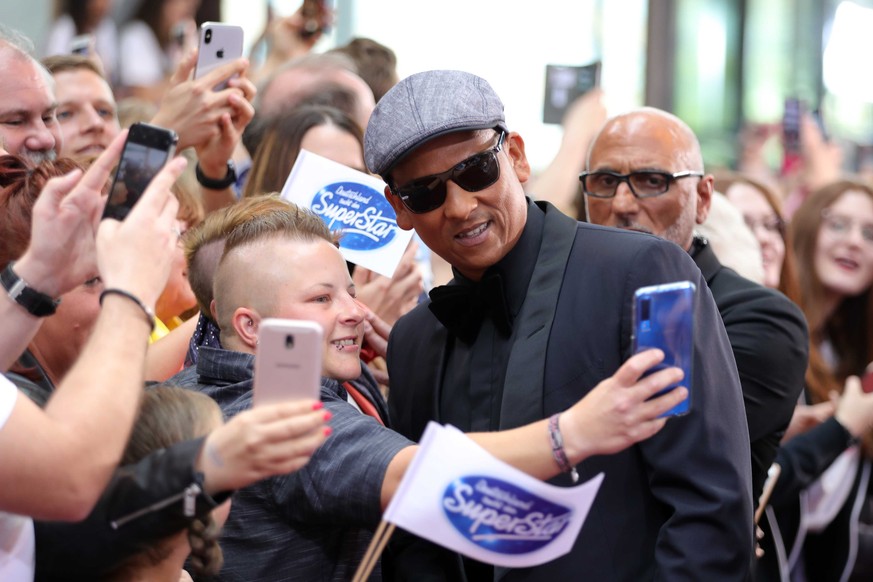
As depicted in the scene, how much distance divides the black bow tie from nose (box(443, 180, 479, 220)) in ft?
0.49

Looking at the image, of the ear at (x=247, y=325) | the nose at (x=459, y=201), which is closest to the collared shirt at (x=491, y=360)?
the nose at (x=459, y=201)

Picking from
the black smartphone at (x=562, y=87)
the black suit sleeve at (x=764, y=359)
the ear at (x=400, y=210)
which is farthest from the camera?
the black smartphone at (x=562, y=87)

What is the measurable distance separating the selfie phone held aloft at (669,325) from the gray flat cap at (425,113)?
642 millimetres

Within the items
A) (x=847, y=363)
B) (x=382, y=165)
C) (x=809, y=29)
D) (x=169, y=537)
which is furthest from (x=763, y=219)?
(x=809, y=29)

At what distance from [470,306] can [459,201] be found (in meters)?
0.25

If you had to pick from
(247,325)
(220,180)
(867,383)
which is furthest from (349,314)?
(867,383)

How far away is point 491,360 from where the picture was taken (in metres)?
2.54

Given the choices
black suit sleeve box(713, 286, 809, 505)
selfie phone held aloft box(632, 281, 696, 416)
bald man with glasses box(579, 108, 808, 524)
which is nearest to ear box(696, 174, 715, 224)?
bald man with glasses box(579, 108, 808, 524)

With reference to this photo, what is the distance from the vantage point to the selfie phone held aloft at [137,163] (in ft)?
6.54

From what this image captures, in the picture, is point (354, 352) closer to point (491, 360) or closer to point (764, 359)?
point (491, 360)

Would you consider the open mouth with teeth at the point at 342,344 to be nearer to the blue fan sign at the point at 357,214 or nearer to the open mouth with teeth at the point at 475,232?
the open mouth with teeth at the point at 475,232

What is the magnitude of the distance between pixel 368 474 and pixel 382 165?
2.22 ft

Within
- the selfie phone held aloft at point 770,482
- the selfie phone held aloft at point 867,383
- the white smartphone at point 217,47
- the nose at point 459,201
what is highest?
the white smartphone at point 217,47

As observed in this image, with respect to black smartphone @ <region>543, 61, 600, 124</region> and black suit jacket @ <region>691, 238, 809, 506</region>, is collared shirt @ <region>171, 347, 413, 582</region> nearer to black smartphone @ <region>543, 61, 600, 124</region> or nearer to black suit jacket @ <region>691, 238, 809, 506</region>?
black suit jacket @ <region>691, 238, 809, 506</region>
